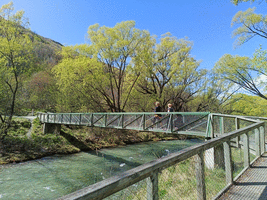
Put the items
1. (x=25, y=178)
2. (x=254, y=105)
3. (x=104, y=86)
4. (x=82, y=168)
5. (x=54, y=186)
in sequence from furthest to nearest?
(x=104, y=86), (x=254, y=105), (x=82, y=168), (x=25, y=178), (x=54, y=186)

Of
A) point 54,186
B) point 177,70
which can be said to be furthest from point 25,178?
point 177,70

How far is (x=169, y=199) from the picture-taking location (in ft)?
12.5

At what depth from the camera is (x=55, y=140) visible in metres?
17.2

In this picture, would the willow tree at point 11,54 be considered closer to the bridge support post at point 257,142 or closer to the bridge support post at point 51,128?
the bridge support post at point 51,128

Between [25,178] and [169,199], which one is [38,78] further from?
[169,199]

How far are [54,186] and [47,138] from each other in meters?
10.2

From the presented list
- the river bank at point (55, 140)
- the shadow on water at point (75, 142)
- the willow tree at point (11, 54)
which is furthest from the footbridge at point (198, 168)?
the willow tree at point (11, 54)

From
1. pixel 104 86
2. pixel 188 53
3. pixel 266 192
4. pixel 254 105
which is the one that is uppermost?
pixel 188 53

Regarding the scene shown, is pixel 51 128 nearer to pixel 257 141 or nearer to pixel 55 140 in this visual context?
pixel 55 140

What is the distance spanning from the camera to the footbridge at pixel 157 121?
766cm

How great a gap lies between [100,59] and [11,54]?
27.2 ft

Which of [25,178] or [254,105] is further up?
[254,105]

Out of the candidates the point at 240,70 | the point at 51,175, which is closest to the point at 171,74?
the point at 240,70

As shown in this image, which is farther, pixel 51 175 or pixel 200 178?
pixel 51 175
